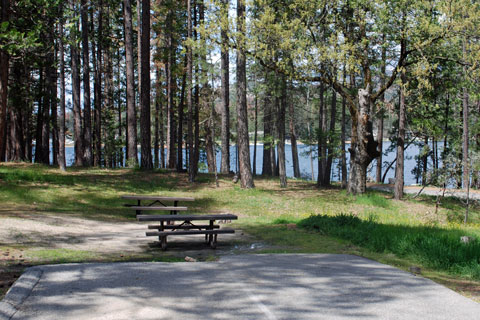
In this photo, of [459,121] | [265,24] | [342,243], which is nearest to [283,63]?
→ [265,24]

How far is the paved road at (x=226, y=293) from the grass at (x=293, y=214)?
998 millimetres

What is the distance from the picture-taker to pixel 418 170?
37000mm

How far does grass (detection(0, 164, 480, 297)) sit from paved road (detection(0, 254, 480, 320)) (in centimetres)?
100

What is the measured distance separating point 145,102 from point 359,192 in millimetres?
11411

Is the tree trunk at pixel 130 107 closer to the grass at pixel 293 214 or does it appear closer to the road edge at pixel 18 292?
the grass at pixel 293 214

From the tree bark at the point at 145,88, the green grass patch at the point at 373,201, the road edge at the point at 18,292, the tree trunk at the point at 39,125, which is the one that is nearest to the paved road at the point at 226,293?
the road edge at the point at 18,292

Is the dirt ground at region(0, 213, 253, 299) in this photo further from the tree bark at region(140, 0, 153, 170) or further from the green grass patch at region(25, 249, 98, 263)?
the tree bark at region(140, 0, 153, 170)

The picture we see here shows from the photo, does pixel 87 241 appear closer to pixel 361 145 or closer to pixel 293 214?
pixel 293 214

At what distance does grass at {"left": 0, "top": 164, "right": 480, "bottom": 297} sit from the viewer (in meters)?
6.93

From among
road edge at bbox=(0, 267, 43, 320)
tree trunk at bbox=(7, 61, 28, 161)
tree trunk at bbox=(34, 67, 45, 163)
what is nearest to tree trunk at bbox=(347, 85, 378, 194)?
road edge at bbox=(0, 267, 43, 320)

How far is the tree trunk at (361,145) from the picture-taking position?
16.7m

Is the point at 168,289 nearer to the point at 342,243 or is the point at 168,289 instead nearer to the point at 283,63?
the point at 342,243

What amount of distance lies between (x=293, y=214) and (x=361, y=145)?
4708mm

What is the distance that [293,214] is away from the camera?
1459 centimetres
